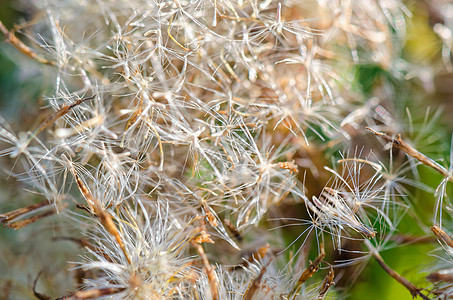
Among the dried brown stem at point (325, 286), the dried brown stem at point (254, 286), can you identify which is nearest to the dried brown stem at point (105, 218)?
the dried brown stem at point (254, 286)

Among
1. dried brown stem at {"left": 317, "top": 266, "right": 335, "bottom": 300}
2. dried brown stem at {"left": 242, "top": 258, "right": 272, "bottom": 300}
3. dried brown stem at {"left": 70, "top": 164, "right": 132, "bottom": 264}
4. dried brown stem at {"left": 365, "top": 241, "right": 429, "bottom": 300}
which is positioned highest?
dried brown stem at {"left": 70, "top": 164, "right": 132, "bottom": 264}

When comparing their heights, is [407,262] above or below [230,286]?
below

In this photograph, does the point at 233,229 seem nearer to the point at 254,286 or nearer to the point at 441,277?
the point at 254,286

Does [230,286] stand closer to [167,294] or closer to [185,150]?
[167,294]

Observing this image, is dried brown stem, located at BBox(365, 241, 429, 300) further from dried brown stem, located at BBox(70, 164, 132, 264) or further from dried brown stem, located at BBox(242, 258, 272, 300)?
dried brown stem, located at BBox(70, 164, 132, 264)

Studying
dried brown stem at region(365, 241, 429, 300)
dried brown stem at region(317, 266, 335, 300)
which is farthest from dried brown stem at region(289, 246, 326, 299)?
dried brown stem at region(365, 241, 429, 300)

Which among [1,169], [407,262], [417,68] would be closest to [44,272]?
[1,169]

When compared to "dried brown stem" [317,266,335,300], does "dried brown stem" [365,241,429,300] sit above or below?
below

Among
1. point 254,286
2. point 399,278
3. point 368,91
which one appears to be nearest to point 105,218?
point 254,286
